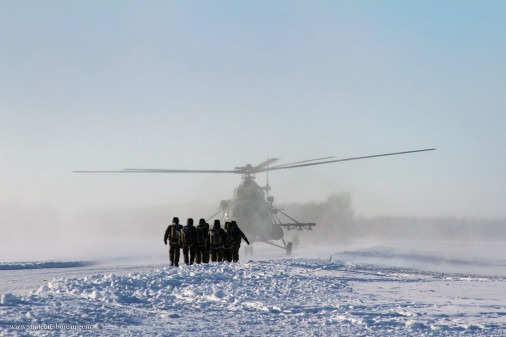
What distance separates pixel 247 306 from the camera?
35.8 ft

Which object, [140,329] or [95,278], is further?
[95,278]

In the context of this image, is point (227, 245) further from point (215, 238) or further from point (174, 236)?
point (174, 236)

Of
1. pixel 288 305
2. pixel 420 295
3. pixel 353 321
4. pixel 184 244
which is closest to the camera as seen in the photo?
pixel 353 321

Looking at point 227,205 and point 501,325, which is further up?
point 227,205

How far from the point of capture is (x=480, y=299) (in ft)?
39.4

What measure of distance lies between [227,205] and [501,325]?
82.5 ft

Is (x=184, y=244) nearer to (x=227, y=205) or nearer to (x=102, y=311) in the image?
(x=102, y=311)

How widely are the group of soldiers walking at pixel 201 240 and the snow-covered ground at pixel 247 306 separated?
14.2ft

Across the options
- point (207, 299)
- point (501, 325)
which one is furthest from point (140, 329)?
point (501, 325)

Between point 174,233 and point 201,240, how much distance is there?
3.64 feet

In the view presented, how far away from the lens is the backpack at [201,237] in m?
20.4

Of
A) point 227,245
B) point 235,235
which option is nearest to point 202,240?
point 227,245

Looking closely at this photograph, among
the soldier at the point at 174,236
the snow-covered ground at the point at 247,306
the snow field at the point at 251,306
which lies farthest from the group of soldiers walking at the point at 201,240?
the snow field at the point at 251,306

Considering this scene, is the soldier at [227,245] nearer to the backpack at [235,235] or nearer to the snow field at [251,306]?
the backpack at [235,235]
